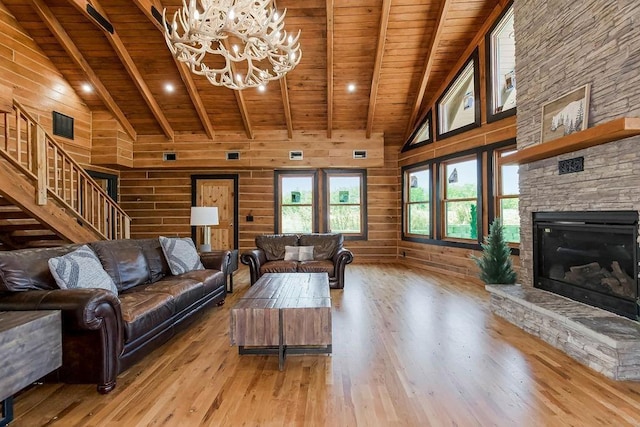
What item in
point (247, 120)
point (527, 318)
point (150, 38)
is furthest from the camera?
point (247, 120)

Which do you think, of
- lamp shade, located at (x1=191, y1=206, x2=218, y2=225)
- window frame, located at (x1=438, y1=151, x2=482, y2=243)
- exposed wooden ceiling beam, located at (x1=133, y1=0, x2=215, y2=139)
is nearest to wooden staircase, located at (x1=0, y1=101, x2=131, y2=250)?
lamp shade, located at (x1=191, y1=206, x2=218, y2=225)

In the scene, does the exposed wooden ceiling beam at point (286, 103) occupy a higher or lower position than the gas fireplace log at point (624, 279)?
higher

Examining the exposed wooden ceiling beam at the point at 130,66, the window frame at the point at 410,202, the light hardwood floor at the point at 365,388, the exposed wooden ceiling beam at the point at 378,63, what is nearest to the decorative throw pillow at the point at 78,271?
the light hardwood floor at the point at 365,388

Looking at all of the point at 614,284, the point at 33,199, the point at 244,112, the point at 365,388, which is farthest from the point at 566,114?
the point at 33,199

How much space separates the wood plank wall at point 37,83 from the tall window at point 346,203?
5182 millimetres

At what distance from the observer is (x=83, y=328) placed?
2156 mm

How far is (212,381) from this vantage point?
95.5 inches

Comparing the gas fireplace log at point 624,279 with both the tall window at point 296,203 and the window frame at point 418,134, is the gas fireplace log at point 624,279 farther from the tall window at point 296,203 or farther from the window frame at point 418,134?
the tall window at point 296,203

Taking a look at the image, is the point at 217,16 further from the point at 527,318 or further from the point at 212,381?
the point at 527,318

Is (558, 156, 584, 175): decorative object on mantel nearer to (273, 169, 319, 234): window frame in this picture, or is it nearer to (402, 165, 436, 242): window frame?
(402, 165, 436, 242): window frame

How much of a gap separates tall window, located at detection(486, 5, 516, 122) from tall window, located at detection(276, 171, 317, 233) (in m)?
4.06

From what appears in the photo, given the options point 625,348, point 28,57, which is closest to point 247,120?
point 28,57

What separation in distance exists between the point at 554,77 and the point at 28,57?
7592 mm

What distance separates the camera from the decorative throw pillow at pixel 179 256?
13.1 ft
